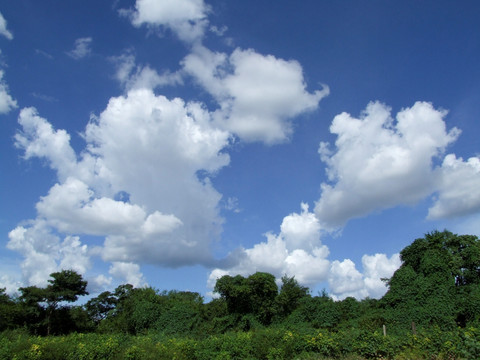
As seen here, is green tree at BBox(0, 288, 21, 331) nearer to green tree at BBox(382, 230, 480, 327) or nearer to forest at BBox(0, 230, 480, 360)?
forest at BBox(0, 230, 480, 360)

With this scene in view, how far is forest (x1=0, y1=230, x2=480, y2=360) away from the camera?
12.6 meters

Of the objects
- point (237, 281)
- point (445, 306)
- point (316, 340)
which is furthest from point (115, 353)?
point (445, 306)

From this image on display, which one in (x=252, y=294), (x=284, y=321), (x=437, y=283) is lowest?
(x=284, y=321)

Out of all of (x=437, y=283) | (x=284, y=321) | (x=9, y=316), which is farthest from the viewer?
(x=9, y=316)

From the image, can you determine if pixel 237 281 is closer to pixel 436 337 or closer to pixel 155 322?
pixel 155 322

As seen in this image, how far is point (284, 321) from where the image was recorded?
28375 mm

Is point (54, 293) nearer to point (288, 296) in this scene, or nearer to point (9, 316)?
point (9, 316)

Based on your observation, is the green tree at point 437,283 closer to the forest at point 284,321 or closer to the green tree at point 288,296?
the forest at point 284,321

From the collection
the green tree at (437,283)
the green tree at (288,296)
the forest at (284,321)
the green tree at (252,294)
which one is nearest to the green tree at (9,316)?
the forest at (284,321)

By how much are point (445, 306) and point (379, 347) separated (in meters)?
12.0

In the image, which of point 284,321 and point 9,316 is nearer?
point 284,321

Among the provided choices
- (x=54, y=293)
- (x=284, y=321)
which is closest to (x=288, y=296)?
(x=284, y=321)

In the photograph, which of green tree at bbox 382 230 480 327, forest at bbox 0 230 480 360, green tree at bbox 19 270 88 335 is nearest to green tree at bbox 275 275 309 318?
forest at bbox 0 230 480 360

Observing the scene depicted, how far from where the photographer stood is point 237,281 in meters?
29.7
